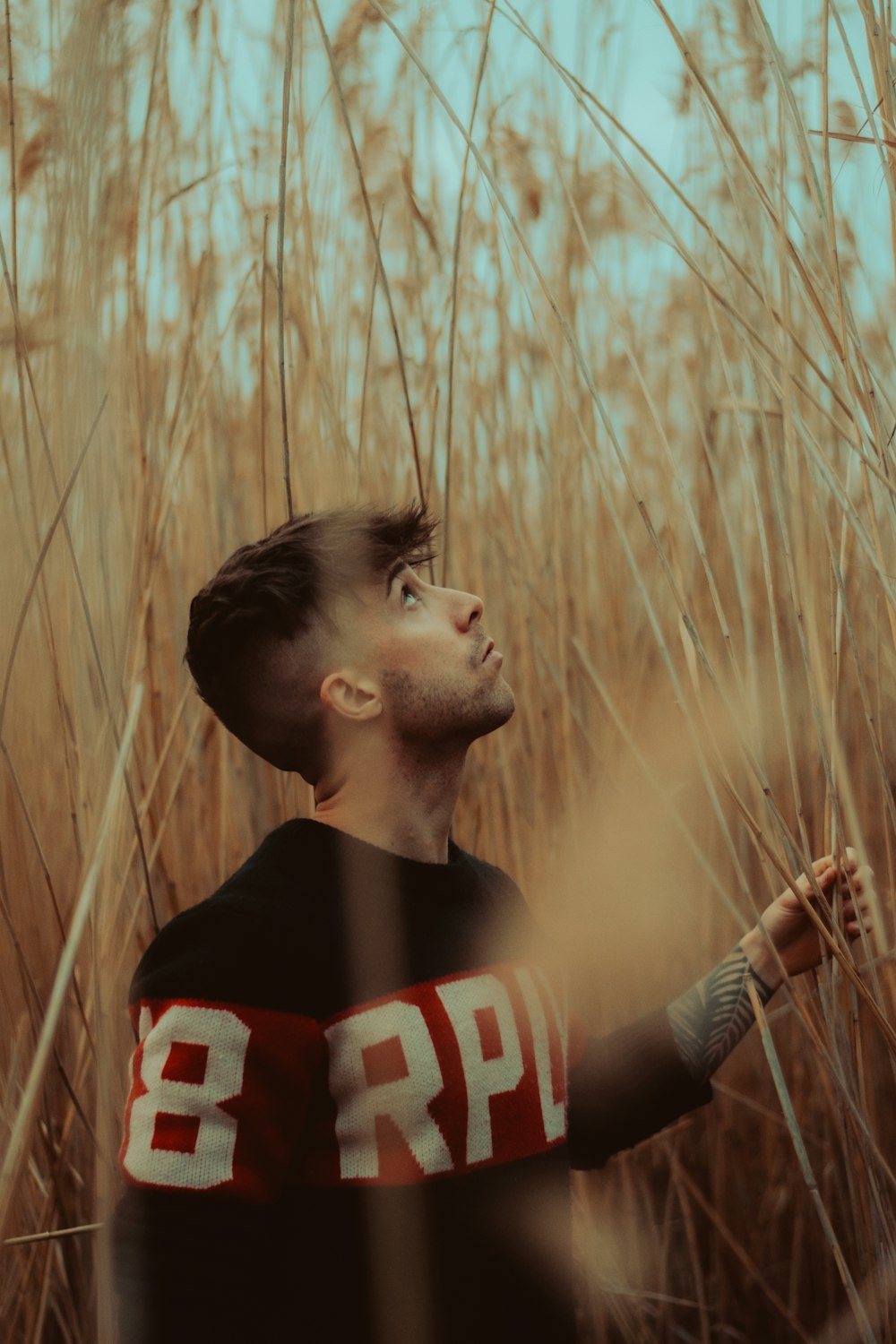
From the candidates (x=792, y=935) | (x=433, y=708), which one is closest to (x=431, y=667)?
(x=433, y=708)

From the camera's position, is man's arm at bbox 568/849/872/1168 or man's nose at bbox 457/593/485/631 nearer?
man's nose at bbox 457/593/485/631

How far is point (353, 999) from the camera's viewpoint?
61 cm

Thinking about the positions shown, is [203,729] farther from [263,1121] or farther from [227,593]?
[263,1121]

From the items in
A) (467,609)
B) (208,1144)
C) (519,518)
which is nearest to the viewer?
(208,1144)

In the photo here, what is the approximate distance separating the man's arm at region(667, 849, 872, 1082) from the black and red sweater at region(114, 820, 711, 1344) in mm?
135

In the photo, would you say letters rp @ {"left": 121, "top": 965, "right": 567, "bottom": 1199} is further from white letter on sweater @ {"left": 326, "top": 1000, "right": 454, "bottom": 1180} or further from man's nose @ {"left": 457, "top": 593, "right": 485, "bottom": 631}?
man's nose @ {"left": 457, "top": 593, "right": 485, "bottom": 631}

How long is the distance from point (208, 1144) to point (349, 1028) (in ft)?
0.29

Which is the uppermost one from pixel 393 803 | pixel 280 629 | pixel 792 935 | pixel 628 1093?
pixel 280 629

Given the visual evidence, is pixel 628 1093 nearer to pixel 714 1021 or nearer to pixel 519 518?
pixel 714 1021

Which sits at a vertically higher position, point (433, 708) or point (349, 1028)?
point (433, 708)

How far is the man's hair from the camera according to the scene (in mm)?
655

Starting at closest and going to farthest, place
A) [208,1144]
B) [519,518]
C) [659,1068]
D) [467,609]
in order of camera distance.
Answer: [208,1144], [467,609], [659,1068], [519,518]

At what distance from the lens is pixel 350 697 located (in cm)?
65

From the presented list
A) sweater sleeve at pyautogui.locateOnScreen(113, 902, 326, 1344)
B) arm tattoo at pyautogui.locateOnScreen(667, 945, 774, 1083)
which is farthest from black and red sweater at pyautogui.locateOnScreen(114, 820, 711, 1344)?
arm tattoo at pyautogui.locateOnScreen(667, 945, 774, 1083)
